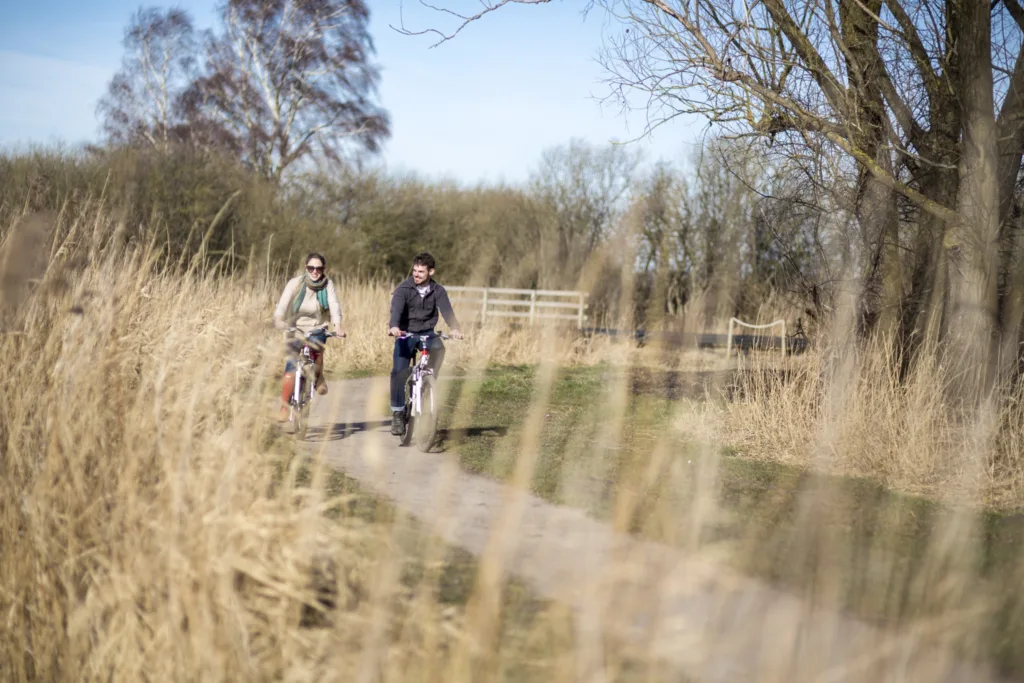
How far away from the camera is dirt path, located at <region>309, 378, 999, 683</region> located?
12.1 ft

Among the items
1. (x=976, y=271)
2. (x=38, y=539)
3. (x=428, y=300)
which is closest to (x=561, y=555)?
(x=38, y=539)

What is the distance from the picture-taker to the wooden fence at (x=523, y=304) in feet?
64.7

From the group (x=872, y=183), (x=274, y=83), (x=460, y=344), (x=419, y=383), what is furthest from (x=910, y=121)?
(x=274, y=83)

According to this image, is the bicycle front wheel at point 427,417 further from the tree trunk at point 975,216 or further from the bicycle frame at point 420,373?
the tree trunk at point 975,216

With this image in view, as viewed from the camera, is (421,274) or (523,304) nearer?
(421,274)

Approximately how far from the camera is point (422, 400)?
8.62 metres

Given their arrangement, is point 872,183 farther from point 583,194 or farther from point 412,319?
point 583,194

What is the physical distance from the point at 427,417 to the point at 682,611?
4579 mm

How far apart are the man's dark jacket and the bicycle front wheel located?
1.80 ft

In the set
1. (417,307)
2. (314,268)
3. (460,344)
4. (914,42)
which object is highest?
(914,42)

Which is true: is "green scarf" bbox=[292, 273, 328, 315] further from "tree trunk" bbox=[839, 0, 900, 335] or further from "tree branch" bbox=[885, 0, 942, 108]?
"tree branch" bbox=[885, 0, 942, 108]

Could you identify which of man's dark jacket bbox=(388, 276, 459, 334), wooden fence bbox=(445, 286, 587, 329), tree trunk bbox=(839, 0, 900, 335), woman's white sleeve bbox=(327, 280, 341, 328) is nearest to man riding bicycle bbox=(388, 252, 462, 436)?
man's dark jacket bbox=(388, 276, 459, 334)

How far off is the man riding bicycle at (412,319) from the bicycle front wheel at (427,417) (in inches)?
7.4

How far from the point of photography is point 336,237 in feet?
83.0
